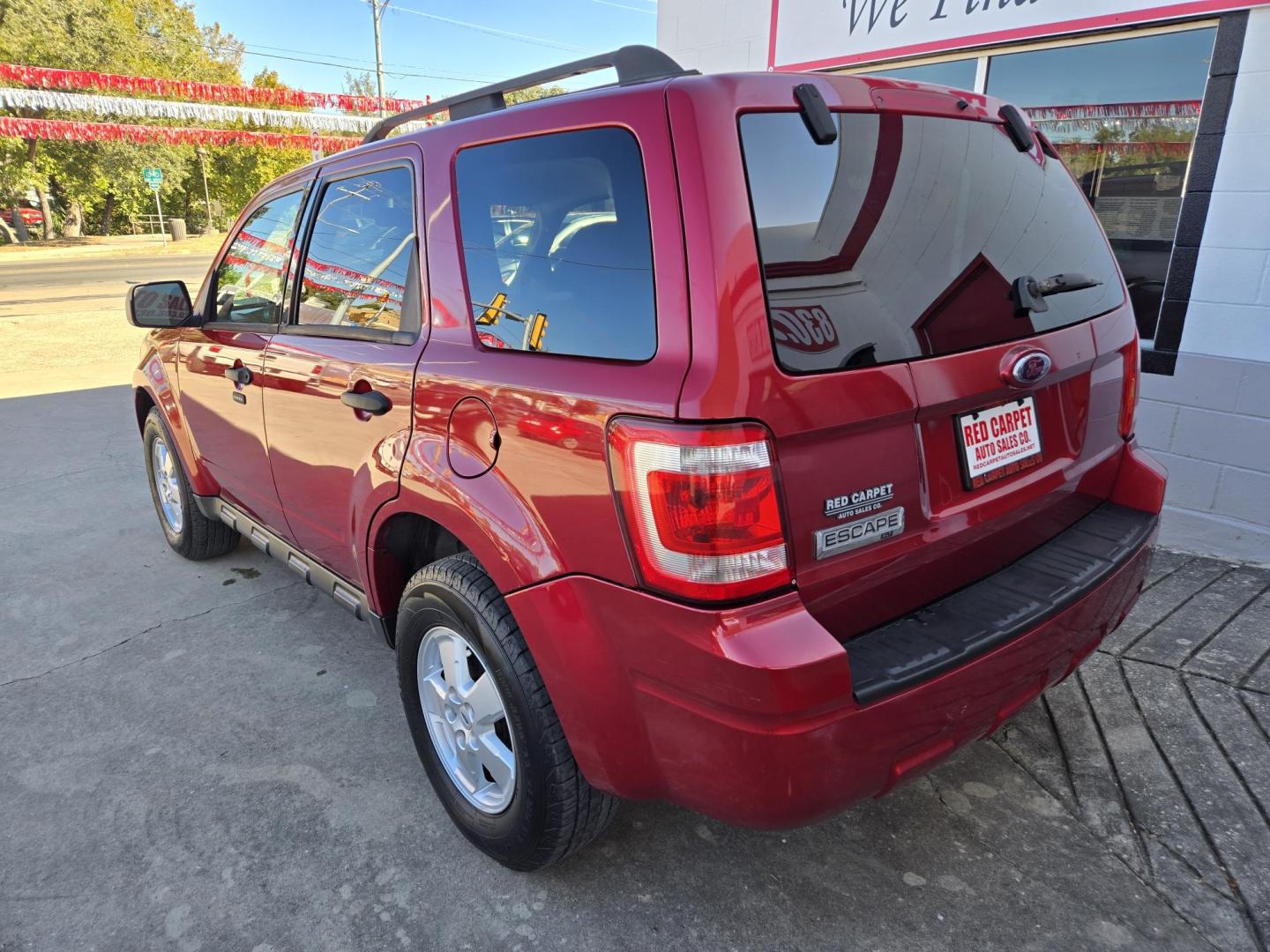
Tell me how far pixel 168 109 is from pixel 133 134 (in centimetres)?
309

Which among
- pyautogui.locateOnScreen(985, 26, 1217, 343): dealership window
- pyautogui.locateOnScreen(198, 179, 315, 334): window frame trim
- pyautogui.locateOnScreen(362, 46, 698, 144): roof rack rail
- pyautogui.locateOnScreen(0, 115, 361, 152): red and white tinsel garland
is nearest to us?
pyautogui.locateOnScreen(362, 46, 698, 144): roof rack rail

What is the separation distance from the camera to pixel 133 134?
2786 centimetres

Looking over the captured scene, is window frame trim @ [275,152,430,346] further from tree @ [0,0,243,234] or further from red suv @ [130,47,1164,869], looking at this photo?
tree @ [0,0,243,234]

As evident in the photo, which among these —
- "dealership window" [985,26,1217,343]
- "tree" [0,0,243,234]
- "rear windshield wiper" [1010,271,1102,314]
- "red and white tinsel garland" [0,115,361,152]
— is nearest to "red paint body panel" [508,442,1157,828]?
"rear windshield wiper" [1010,271,1102,314]

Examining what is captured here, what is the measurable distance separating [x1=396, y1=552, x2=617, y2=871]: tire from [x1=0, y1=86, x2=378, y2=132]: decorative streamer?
2844 centimetres

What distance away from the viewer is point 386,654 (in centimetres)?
350

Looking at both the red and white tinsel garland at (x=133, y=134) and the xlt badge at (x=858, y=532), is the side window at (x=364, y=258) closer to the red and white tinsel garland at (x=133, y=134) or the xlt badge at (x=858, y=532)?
the xlt badge at (x=858, y=532)

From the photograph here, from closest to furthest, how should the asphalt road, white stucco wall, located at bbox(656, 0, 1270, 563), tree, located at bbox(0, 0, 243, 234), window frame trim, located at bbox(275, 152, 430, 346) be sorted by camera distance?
window frame trim, located at bbox(275, 152, 430, 346)
white stucco wall, located at bbox(656, 0, 1270, 563)
the asphalt road
tree, located at bbox(0, 0, 243, 234)

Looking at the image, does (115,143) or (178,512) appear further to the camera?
(115,143)

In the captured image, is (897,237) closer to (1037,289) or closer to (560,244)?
(1037,289)

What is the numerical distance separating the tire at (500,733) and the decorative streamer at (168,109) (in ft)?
93.3

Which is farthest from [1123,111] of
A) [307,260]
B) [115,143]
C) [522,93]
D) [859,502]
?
[115,143]

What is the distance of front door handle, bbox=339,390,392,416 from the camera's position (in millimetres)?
2367

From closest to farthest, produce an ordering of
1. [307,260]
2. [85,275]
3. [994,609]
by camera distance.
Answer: [994,609], [307,260], [85,275]
